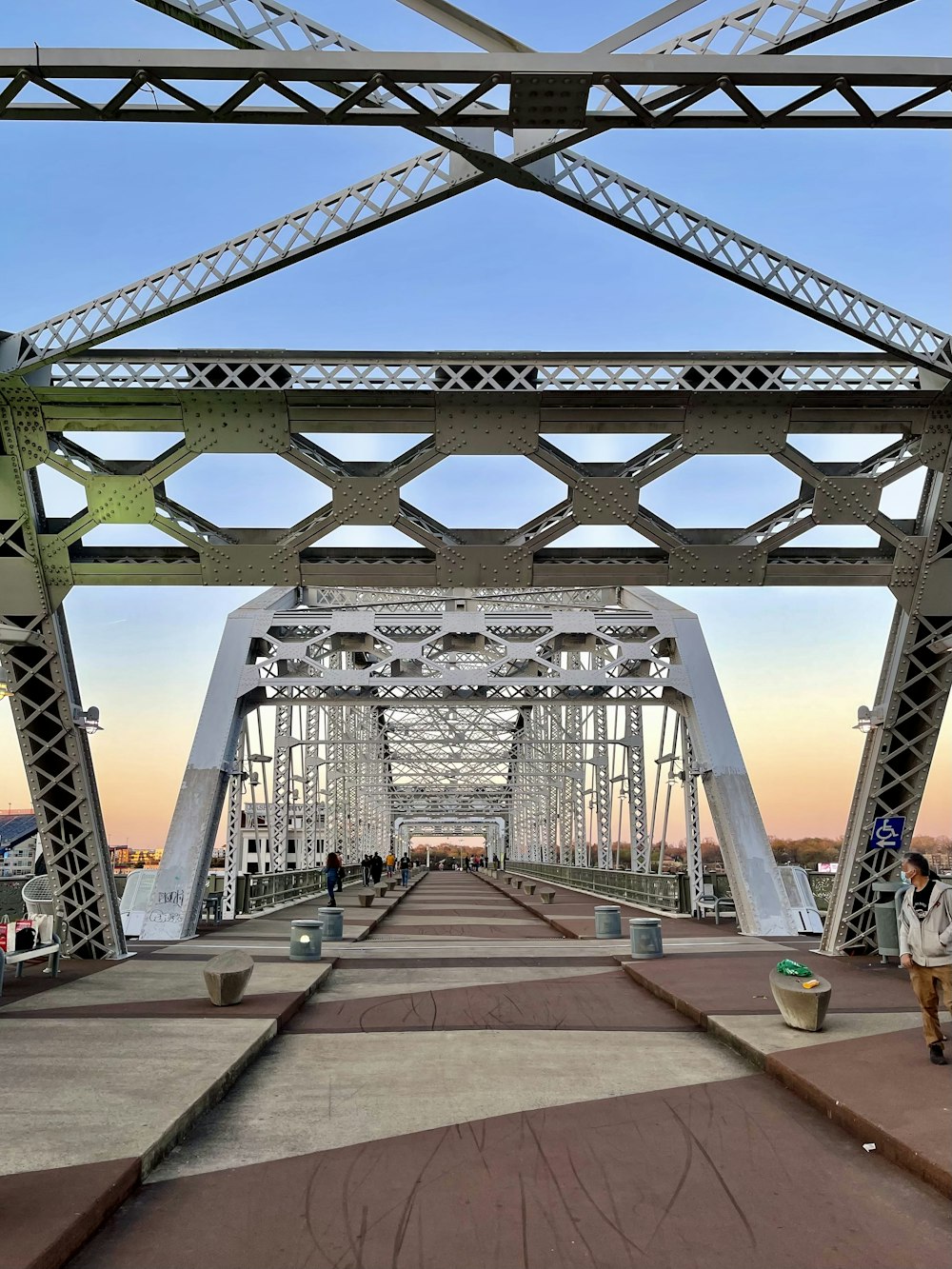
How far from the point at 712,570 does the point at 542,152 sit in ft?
20.6

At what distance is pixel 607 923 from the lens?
1947 cm

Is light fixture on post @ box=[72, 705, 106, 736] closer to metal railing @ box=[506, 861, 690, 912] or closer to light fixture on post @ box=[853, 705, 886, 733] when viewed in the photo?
light fixture on post @ box=[853, 705, 886, 733]

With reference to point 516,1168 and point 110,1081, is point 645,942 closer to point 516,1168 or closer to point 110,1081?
point 110,1081

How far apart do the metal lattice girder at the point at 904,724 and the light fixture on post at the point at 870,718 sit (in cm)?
3

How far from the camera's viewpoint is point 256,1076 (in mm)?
8422

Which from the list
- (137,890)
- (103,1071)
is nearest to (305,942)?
(103,1071)

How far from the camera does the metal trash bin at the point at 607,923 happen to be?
765 inches

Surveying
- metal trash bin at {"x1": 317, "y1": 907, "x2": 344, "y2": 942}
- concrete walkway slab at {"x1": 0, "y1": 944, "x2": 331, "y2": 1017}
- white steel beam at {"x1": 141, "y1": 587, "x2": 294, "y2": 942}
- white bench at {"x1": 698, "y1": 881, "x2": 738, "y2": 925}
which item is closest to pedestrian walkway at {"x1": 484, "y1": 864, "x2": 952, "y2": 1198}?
concrete walkway slab at {"x1": 0, "y1": 944, "x2": 331, "y2": 1017}

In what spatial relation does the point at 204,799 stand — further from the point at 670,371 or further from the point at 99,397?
the point at 670,371

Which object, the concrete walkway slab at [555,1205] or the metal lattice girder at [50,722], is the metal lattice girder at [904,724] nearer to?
the concrete walkway slab at [555,1205]

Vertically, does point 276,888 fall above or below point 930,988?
below

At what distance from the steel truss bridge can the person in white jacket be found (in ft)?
17.6

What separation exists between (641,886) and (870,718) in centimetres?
1539

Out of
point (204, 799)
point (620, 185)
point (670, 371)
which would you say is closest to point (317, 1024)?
point (670, 371)
